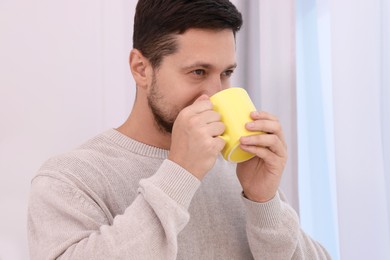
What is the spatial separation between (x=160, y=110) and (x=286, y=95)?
700mm

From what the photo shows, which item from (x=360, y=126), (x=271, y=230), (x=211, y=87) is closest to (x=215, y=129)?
(x=211, y=87)

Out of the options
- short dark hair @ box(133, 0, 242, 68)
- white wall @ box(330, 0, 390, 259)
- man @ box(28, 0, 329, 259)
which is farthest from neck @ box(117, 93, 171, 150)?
white wall @ box(330, 0, 390, 259)

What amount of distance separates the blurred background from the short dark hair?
370 mm

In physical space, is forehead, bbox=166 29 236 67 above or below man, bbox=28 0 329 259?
above

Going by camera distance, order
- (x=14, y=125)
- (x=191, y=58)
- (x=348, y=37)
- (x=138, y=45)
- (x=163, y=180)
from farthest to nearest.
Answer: (x=14, y=125) → (x=348, y=37) → (x=138, y=45) → (x=191, y=58) → (x=163, y=180)

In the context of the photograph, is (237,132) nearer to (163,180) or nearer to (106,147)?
(163,180)

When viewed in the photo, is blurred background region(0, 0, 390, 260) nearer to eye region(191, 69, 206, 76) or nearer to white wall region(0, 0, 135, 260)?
white wall region(0, 0, 135, 260)

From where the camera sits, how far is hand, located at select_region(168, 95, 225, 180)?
0.97m

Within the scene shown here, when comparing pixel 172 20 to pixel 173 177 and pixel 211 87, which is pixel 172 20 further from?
pixel 173 177

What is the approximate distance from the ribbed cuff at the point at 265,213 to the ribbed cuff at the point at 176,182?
0.21m

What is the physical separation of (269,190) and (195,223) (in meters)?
0.17

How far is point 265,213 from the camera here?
3.70ft

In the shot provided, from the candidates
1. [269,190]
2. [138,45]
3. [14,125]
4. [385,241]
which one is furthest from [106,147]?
[385,241]

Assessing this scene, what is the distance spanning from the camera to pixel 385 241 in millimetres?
1305
